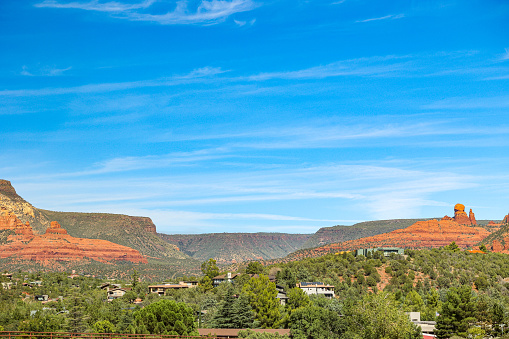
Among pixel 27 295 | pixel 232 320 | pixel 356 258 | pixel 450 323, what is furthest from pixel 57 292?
pixel 450 323

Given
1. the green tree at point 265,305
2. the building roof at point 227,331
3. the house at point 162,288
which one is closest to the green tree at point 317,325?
the building roof at point 227,331

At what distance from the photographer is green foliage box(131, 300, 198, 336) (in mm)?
70062

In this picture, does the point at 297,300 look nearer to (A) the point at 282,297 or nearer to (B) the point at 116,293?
(A) the point at 282,297

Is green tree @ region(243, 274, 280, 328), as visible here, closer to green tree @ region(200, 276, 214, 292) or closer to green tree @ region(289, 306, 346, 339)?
green tree @ region(289, 306, 346, 339)

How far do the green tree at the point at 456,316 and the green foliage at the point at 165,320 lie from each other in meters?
30.5

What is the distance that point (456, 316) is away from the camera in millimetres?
68125

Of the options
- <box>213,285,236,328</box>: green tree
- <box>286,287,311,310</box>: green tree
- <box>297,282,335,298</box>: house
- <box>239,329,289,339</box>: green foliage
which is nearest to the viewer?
<box>239,329,289,339</box>: green foliage

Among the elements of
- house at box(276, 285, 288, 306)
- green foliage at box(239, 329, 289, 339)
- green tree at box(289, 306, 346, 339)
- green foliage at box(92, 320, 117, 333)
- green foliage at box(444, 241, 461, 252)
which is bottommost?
green foliage at box(92, 320, 117, 333)

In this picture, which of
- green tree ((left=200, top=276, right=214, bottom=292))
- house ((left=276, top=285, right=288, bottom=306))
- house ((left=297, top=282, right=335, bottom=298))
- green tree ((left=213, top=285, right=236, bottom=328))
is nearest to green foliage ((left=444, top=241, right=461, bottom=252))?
house ((left=297, top=282, right=335, bottom=298))

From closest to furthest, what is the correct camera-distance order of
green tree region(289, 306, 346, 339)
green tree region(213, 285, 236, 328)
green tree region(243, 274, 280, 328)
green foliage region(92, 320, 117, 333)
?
green tree region(289, 306, 346, 339) < green foliage region(92, 320, 117, 333) < green tree region(213, 285, 236, 328) < green tree region(243, 274, 280, 328)

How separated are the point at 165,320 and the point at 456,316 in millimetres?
35923

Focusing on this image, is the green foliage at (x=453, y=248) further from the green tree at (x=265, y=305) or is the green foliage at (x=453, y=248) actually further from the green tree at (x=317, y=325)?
the green tree at (x=317, y=325)

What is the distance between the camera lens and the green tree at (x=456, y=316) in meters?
67.2

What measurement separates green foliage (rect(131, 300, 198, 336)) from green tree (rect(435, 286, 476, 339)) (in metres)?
30.5
